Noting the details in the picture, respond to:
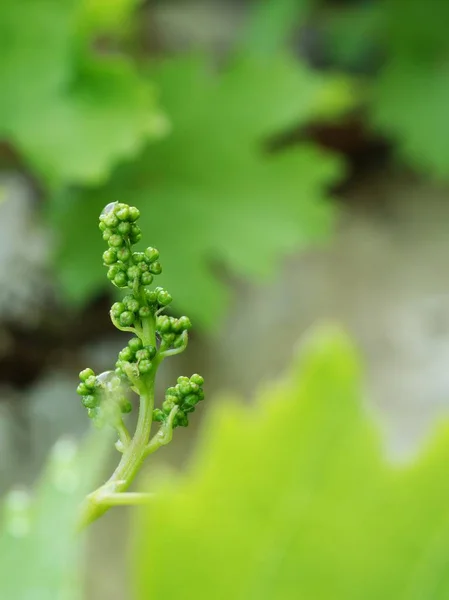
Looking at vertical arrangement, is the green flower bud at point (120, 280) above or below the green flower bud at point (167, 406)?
above

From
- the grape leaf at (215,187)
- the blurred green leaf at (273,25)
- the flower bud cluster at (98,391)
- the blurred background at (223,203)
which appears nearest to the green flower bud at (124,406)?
the flower bud cluster at (98,391)

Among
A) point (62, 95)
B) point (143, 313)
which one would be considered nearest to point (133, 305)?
point (143, 313)

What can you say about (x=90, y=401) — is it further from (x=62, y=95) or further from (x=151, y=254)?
(x=62, y=95)

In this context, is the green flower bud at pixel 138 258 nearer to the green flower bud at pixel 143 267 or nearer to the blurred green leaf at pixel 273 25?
the green flower bud at pixel 143 267

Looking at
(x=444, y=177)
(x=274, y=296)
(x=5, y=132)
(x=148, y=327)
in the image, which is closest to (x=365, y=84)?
(x=444, y=177)

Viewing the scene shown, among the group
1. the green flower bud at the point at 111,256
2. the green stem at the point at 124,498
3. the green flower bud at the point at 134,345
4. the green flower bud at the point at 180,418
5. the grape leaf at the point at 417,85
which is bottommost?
the green stem at the point at 124,498

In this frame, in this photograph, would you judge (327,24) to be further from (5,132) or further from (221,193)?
(5,132)

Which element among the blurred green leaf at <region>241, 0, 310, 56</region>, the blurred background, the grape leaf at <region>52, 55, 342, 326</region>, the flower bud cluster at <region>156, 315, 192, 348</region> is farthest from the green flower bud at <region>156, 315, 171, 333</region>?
the blurred green leaf at <region>241, 0, 310, 56</region>
